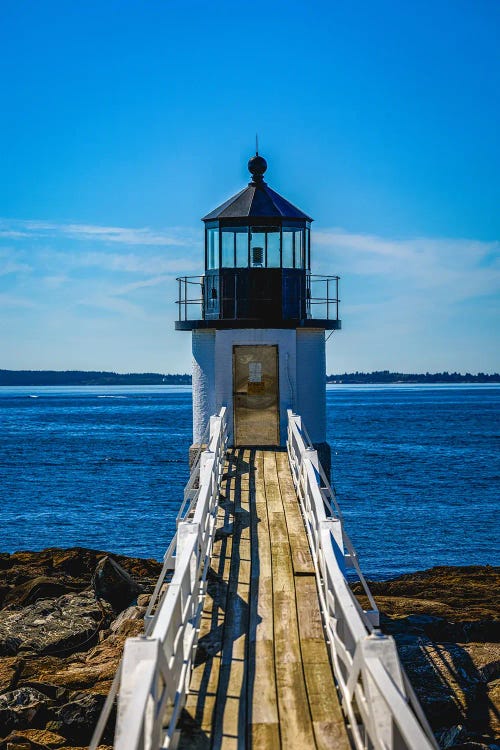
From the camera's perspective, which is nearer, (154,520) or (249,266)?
(249,266)

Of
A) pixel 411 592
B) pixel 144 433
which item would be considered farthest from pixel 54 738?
pixel 144 433

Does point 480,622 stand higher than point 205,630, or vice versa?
point 205,630

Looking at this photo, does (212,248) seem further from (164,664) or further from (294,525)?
(164,664)

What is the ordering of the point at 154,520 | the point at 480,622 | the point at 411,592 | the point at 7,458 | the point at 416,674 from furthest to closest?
the point at 7,458 → the point at 154,520 → the point at 411,592 → the point at 480,622 → the point at 416,674

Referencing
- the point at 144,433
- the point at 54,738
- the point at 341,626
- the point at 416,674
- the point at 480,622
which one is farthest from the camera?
the point at 144,433

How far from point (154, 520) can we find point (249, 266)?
16453 millimetres

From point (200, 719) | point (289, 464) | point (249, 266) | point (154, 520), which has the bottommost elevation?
point (154, 520)

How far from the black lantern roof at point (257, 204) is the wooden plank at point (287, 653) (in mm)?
7433

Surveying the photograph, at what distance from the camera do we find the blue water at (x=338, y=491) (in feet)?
94.9

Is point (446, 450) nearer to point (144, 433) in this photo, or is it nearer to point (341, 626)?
point (144, 433)

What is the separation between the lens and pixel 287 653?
301 inches

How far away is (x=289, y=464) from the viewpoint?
15.4 meters

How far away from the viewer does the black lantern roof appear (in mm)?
17703

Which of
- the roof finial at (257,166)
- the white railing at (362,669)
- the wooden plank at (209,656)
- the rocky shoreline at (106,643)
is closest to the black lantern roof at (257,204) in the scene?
the roof finial at (257,166)
